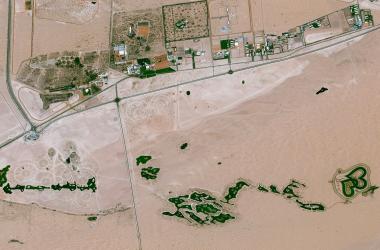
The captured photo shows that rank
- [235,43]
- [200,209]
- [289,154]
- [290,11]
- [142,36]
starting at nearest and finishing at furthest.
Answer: [289,154] → [200,209] → [290,11] → [235,43] → [142,36]

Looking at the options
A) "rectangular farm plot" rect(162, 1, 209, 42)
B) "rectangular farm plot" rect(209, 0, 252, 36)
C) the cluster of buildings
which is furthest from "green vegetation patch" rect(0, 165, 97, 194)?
"rectangular farm plot" rect(209, 0, 252, 36)

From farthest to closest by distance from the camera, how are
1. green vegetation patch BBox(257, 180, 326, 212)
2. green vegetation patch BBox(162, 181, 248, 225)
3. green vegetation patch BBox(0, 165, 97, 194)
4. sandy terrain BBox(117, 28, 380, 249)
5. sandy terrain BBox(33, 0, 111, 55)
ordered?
sandy terrain BBox(33, 0, 111, 55) < green vegetation patch BBox(0, 165, 97, 194) < green vegetation patch BBox(162, 181, 248, 225) < green vegetation patch BBox(257, 180, 326, 212) < sandy terrain BBox(117, 28, 380, 249)

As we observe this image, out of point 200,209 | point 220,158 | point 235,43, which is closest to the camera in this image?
point 220,158

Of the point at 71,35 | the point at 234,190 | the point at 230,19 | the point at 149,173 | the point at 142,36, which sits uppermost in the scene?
the point at 230,19

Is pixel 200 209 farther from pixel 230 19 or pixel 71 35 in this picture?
pixel 71 35

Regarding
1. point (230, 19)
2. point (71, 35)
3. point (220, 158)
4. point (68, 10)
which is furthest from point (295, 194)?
point (68, 10)

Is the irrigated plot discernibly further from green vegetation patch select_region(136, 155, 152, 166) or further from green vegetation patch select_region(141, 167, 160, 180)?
green vegetation patch select_region(141, 167, 160, 180)
